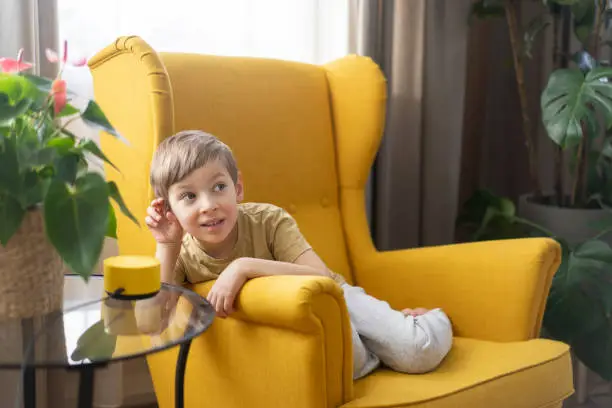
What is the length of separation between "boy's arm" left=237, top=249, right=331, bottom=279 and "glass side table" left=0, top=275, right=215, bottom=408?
10 centimetres

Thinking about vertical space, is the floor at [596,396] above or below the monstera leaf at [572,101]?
below

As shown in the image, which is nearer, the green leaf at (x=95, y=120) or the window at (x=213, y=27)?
the green leaf at (x=95, y=120)

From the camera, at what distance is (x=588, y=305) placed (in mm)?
1997

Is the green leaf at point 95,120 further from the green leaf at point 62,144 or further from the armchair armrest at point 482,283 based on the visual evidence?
the armchair armrest at point 482,283

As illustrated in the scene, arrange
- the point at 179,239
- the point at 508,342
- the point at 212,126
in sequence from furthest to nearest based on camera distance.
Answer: the point at 212,126, the point at 508,342, the point at 179,239

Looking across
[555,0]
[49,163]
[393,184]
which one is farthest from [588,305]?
[49,163]

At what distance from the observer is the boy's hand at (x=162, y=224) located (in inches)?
59.9

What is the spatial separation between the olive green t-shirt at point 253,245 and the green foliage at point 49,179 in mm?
429

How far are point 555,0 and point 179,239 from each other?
1.50 metres

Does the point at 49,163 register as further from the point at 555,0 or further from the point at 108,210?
the point at 555,0

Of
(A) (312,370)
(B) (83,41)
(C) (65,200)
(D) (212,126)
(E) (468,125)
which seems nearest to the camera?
(C) (65,200)

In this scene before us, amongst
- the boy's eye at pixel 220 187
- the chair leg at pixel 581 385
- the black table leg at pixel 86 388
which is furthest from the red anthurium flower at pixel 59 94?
the chair leg at pixel 581 385

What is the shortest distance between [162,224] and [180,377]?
0.31m

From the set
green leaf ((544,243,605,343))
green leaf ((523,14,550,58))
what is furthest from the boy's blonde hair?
green leaf ((523,14,550,58))
